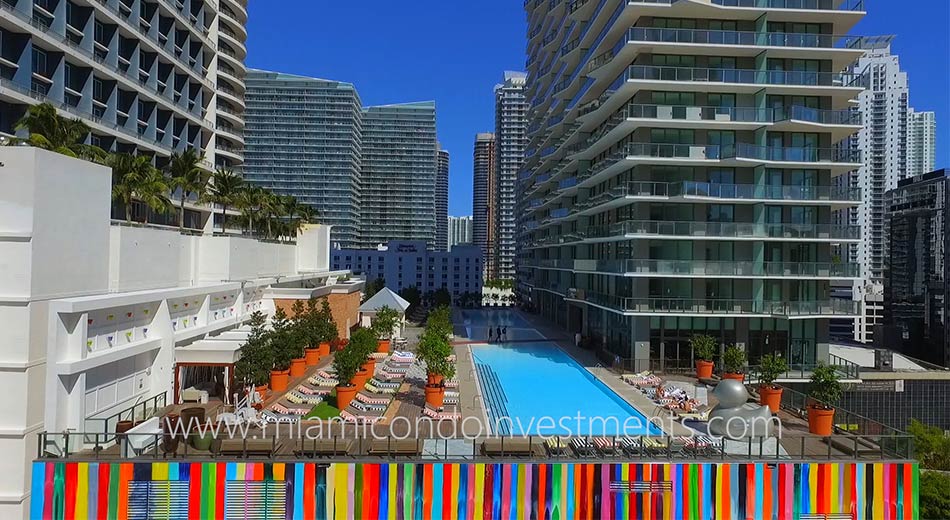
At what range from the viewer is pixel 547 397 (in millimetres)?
25312

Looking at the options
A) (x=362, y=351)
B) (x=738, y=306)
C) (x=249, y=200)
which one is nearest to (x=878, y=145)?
(x=738, y=306)

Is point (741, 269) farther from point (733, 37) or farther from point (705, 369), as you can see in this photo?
point (733, 37)

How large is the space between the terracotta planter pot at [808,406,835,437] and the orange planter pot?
811 inches

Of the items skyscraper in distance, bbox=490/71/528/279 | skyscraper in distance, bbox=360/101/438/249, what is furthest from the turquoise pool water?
skyscraper in distance, bbox=360/101/438/249

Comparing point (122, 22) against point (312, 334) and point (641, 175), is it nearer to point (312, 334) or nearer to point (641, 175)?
point (312, 334)

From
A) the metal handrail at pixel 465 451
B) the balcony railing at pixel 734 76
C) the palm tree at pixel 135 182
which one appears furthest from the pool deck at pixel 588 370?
the palm tree at pixel 135 182

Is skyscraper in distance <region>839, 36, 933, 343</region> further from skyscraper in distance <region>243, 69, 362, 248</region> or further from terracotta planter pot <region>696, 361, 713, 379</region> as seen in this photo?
skyscraper in distance <region>243, 69, 362, 248</region>

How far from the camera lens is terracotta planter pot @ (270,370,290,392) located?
73.6 feet

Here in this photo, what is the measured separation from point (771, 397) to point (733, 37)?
61.8 feet

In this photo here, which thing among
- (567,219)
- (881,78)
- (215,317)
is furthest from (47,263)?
(881,78)

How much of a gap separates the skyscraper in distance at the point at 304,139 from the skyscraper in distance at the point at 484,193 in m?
66.8

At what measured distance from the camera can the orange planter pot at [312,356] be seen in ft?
91.4

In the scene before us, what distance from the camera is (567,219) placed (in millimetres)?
45656

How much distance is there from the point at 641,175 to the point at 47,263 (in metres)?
25.8
